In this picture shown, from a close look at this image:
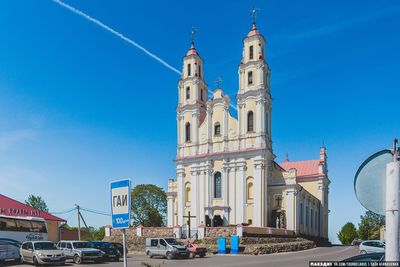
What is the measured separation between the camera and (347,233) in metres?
89.8

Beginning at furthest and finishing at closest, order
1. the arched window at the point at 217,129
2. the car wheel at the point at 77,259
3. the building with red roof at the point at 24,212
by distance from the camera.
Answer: the arched window at the point at 217,129 → the building with red roof at the point at 24,212 → the car wheel at the point at 77,259

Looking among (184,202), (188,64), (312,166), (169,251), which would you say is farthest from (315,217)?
(169,251)

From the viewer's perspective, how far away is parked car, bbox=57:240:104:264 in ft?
86.8

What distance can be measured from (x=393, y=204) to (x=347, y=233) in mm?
92099

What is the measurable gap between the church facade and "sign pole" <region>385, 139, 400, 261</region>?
4588 centimetres

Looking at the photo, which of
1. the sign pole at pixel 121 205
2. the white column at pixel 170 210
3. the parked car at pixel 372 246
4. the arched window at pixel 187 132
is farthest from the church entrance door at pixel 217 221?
the sign pole at pixel 121 205

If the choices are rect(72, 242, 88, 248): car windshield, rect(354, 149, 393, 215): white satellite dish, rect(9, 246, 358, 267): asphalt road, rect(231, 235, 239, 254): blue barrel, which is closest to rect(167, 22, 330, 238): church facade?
rect(231, 235, 239, 254): blue barrel

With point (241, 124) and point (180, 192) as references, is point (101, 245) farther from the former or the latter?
point (241, 124)

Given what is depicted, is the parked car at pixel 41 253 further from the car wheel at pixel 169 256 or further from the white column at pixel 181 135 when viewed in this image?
the white column at pixel 181 135

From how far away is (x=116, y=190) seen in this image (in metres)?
7.03

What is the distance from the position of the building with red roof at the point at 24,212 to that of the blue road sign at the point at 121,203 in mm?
39157

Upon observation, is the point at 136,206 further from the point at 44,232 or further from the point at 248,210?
the point at 44,232

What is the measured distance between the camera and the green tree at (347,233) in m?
88.3

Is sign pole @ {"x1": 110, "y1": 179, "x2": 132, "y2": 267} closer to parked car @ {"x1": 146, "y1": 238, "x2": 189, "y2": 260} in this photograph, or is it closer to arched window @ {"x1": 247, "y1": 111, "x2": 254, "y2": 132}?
parked car @ {"x1": 146, "y1": 238, "x2": 189, "y2": 260}
